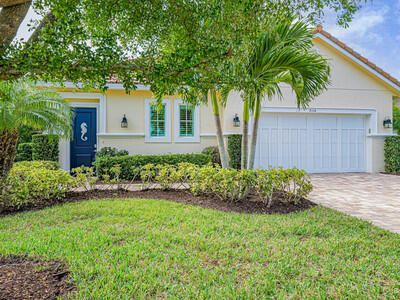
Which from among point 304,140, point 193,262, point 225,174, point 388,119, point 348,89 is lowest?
point 193,262

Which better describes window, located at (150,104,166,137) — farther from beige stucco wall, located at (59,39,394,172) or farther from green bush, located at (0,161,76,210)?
green bush, located at (0,161,76,210)

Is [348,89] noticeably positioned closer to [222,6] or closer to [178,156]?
[178,156]

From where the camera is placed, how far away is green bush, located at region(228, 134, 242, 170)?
1107cm

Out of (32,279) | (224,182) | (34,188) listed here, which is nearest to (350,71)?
(224,182)

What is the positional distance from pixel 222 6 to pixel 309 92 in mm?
4505

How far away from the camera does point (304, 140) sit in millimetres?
12336

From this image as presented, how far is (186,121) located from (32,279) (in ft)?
30.5

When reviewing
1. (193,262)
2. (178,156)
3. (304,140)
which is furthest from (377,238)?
(304,140)

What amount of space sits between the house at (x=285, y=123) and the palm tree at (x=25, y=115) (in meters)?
3.38

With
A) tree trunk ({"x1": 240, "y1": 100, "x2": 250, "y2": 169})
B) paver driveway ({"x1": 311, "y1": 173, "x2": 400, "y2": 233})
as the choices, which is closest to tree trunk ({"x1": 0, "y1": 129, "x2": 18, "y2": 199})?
tree trunk ({"x1": 240, "y1": 100, "x2": 250, "y2": 169})

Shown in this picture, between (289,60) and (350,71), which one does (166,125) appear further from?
→ (350,71)

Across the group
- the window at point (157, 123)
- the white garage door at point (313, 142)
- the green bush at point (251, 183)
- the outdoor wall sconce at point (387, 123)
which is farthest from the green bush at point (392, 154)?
the window at point (157, 123)

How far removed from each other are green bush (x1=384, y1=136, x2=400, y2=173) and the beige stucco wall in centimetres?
26

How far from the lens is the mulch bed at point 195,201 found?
5914 mm
